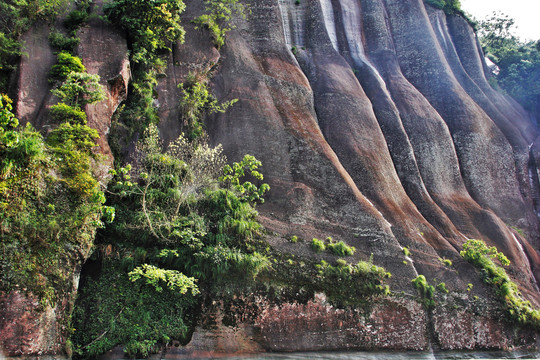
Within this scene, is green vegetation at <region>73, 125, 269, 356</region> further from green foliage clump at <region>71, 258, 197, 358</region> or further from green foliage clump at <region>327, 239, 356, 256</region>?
green foliage clump at <region>327, 239, 356, 256</region>

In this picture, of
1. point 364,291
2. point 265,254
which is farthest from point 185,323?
point 364,291

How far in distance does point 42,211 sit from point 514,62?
33.0 m

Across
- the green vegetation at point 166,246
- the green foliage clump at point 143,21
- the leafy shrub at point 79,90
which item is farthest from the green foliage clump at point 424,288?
the green foliage clump at point 143,21

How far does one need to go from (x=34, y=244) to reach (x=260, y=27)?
57.5 ft

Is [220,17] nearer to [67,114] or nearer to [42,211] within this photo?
[67,114]

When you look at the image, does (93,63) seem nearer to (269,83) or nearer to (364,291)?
(269,83)

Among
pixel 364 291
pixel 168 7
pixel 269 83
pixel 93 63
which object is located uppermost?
pixel 168 7

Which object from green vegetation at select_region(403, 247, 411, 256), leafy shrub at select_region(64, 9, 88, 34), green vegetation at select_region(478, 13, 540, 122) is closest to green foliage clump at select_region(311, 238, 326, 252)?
green vegetation at select_region(403, 247, 411, 256)

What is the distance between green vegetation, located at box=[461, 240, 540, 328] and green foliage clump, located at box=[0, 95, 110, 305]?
13841 millimetres

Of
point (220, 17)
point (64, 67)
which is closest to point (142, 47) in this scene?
point (64, 67)

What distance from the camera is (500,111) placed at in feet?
80.6

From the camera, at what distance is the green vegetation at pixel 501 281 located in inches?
549

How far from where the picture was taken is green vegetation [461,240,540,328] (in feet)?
45.8

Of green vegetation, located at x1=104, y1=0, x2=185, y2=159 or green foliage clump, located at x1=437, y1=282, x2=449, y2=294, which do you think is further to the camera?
green vegetation, located at x1=104, y1=0, x2=185, y2=159
